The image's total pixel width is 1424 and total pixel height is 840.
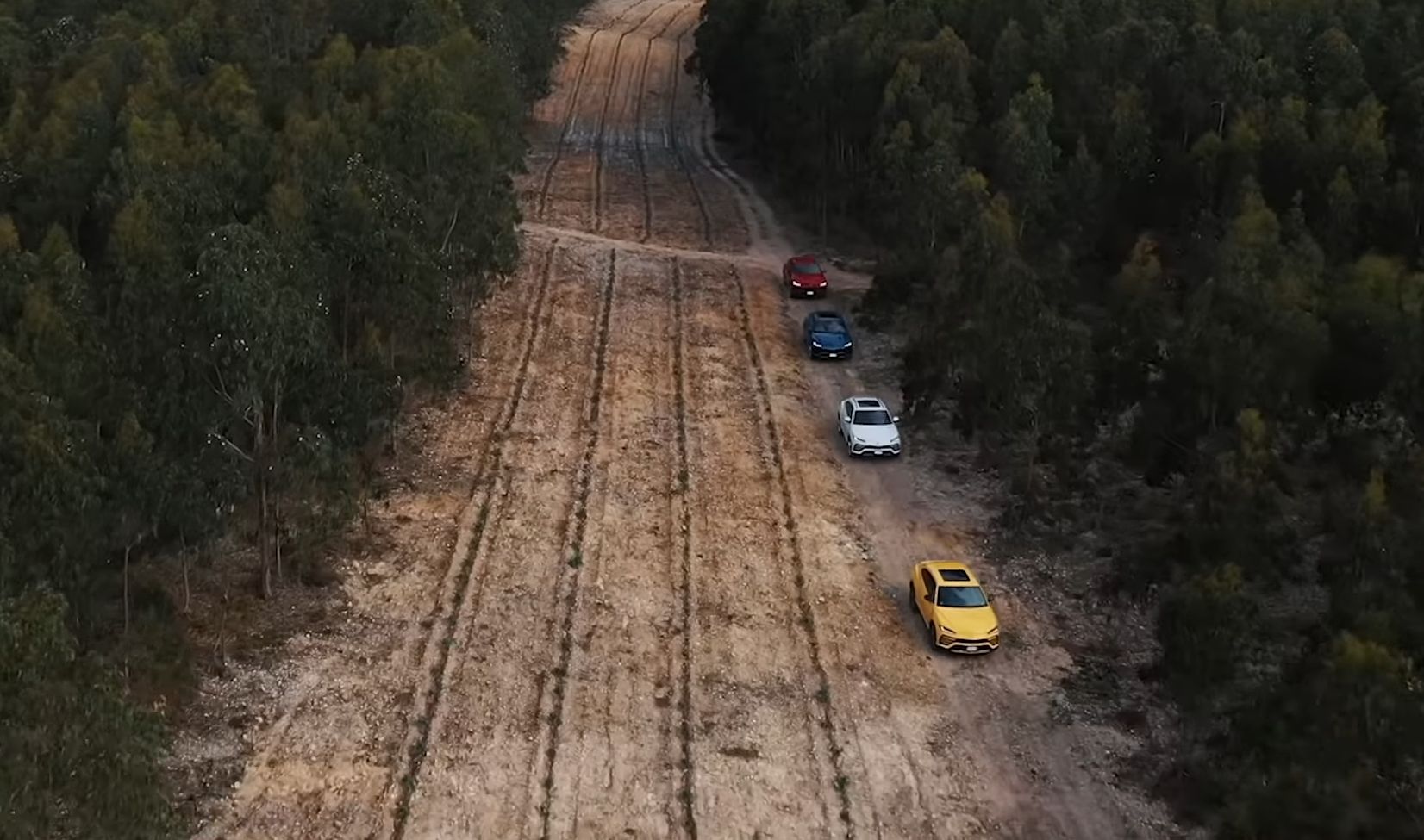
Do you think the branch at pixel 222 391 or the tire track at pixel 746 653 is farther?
the branch at pixel 222 391

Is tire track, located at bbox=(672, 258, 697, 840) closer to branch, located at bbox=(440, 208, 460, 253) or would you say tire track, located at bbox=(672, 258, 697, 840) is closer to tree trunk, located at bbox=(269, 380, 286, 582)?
branch, located at bbox=(440, 208, 460, 253)

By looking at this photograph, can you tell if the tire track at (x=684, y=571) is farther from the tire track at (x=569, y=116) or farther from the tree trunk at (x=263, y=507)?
the tire track at (x=569, y=116)

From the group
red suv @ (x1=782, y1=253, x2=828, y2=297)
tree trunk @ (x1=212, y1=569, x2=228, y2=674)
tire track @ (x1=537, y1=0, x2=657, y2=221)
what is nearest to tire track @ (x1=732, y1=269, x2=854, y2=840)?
red suv @ (x1=782, y1=253, x2=828, y2=297)

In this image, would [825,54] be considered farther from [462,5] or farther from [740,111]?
[740,111]

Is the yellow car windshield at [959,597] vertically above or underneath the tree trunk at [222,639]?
above

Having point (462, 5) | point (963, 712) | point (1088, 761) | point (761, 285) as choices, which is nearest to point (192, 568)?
point (963, 712)

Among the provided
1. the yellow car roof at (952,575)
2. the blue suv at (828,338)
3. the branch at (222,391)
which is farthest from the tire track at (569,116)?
the branch at (222,391)

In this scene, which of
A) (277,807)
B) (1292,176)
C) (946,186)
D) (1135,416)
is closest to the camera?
(277,807)
